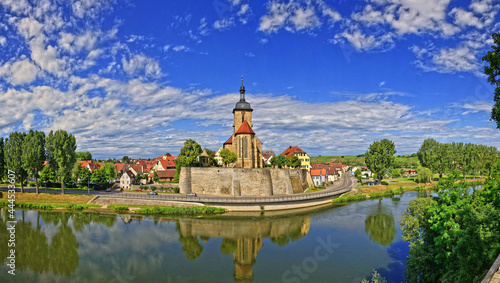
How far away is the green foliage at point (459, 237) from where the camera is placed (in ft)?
35.0

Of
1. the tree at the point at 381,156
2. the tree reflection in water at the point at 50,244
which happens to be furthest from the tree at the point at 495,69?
the tree at the point at 381,156

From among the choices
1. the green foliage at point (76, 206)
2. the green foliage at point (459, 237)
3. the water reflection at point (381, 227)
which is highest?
the green foliage at point (459, 237)

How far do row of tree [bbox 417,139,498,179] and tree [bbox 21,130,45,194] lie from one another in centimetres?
8337

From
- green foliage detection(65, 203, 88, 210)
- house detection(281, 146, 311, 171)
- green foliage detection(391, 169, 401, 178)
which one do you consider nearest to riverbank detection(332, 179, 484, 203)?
green foliage detection(391, 169, 401, 178)

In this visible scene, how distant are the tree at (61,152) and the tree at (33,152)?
1.22m

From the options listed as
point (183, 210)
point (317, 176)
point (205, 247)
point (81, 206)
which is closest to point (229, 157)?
point (183, 210)

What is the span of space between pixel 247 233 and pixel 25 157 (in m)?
35.2

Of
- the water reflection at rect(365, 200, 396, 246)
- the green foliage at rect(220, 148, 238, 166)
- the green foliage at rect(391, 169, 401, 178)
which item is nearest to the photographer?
the water reflection at rect(365, 200, 396, 246)

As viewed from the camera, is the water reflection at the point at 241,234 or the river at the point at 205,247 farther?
the water reflection at the point at 241,234

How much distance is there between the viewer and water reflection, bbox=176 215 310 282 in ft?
73.9

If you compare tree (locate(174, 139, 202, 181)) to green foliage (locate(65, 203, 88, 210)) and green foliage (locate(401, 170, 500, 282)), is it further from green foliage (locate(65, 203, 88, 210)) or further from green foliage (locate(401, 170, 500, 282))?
green foliage (locate(401, 170, 500, 282))

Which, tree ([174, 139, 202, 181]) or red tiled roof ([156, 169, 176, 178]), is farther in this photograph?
red tiled roof ([156, 169, 176, 178])

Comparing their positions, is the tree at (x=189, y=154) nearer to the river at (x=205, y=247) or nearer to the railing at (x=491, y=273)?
the river at (x=205, y=247)

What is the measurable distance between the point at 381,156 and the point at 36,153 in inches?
2628
